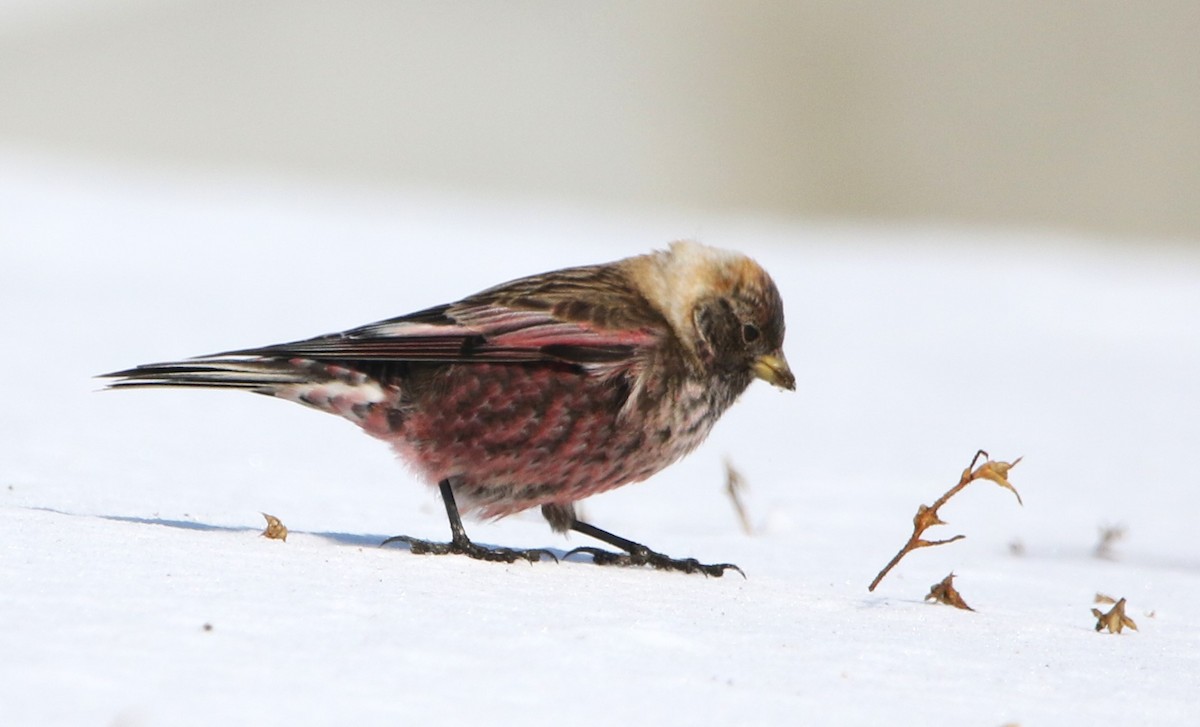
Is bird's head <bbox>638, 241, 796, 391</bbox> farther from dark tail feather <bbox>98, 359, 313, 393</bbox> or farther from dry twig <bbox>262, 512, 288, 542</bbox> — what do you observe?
dry twig <bbox>262, 512, 288, 542</bbox>

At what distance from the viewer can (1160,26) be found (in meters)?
25.1

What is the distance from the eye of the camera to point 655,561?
15.9ft

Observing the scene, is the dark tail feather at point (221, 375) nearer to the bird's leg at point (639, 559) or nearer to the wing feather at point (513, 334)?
the wing feather at point (513, 334)

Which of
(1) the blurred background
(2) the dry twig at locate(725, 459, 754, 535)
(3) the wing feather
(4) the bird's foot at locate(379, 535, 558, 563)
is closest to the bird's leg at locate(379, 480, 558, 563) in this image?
(4) the bird's foot at locate(379, 535, 558, 563)

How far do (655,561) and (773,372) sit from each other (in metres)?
0.67

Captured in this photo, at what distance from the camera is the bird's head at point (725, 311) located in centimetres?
490

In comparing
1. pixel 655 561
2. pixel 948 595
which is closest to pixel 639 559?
pixel 655 561

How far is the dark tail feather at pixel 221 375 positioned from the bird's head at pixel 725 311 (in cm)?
110

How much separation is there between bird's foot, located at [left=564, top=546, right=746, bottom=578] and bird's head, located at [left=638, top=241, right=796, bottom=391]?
0.58 meters

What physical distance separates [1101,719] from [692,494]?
155 inches

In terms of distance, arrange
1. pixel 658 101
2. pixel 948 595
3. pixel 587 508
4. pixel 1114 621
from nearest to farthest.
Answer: pixel 1114 621 → pixel 948 595 → pixel 587 508 → pixel 658 101

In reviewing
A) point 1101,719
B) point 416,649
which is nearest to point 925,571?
point 1101,719

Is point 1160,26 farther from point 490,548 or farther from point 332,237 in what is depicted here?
point 490,548

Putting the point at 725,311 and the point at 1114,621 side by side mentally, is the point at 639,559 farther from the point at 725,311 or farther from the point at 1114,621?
the point at 1114,621
